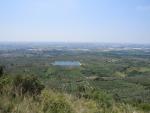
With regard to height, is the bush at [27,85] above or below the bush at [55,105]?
above

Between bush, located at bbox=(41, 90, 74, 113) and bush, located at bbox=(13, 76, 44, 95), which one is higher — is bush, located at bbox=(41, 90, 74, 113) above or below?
below

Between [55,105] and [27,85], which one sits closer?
[55,105]

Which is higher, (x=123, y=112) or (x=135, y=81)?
(x=123, y=112)

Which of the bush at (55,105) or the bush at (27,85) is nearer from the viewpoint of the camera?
the bush at (55,105)

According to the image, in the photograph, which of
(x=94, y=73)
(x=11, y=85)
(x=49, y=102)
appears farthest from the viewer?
(x=94, y=73)

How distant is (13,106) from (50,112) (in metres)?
0.52

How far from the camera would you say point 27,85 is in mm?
5723

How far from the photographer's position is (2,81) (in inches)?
213

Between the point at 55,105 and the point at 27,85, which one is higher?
the point at 27,85

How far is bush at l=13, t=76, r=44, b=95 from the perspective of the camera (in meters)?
5.47

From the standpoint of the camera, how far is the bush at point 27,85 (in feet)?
17.9

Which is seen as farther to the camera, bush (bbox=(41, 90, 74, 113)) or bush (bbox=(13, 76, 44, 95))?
bush (bbox=(13, 76, 44, 95))

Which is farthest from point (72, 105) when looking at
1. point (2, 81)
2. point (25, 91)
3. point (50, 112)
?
point (2, 81)

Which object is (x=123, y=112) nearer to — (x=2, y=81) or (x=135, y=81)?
(x=2, y=81)
